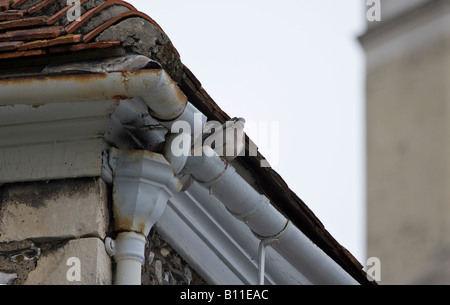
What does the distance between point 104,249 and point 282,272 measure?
165 centimetres

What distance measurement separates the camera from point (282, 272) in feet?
22.7

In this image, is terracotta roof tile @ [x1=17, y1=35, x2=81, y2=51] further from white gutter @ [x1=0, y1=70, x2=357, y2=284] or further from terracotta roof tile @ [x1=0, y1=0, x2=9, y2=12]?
terracotta roof tile @ [x1=0, y1=0, x2=9, y2=12]

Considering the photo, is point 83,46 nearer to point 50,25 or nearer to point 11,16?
point 50,25

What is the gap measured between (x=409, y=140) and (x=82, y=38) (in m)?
1.75

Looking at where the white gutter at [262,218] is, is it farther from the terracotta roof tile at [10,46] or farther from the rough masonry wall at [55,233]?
the terracotta roof tile at [10,46]

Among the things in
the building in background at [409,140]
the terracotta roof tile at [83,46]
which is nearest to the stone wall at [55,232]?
the terracotta roof tile at [83,46]

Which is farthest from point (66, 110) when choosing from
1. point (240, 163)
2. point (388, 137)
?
point (388, 137)

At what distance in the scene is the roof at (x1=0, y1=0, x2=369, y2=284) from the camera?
5.41 meters

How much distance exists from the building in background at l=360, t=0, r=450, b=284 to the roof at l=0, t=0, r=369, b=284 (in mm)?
1471

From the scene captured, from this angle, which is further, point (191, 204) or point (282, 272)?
point (282, 272)

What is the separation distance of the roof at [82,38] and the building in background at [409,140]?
4.83 feet
